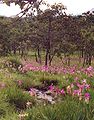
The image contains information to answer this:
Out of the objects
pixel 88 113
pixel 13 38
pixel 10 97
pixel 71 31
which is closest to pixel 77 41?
pixel 71 31

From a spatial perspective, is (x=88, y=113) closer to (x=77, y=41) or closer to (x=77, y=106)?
(x=77, y=106)

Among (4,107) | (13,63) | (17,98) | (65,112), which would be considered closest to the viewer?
(65,112)

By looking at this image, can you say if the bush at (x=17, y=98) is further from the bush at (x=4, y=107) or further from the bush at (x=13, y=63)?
the bush at (x=13, y=63)

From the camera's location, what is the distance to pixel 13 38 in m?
76.9

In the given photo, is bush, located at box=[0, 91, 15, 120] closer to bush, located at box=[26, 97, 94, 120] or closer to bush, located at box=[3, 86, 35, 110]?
bush, located at box=[3, 86, 35, 110]

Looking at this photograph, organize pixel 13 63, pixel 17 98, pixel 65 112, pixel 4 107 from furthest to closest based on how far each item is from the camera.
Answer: pixel 13 63, pixel 17 98, pixel 4 107, pixel 65 112

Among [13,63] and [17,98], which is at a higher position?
[13,63]

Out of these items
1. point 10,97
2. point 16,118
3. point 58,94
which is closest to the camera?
point 16,118

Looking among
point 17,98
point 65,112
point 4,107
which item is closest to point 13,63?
point 17,98

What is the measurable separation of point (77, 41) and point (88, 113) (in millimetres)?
45282

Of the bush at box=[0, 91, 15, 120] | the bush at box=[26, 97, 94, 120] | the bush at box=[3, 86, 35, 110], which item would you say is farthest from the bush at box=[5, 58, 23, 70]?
the bush at box=[26, 97, 94, 120]

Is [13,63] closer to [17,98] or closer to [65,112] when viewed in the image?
[17,98]

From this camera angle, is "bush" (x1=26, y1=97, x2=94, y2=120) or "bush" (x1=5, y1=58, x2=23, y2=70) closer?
"bush" (x1=26, y1=97, x2=94, y2=120)

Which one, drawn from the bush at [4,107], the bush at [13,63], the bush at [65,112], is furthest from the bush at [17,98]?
the bush at [13,63]
